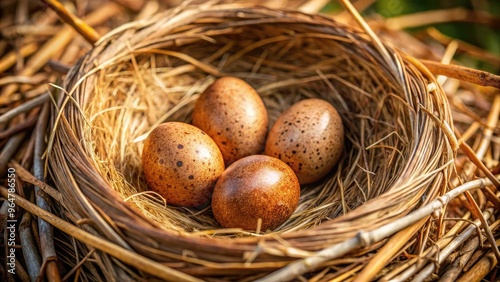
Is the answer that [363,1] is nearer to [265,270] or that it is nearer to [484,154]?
[484,154]

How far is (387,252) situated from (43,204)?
3.38ft

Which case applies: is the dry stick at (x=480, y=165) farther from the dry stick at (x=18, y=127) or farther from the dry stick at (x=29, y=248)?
the dry stick at (x=18, y=127)

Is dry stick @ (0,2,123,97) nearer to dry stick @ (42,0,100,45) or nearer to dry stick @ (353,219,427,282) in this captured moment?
dry stick @ (42,0,100,45)

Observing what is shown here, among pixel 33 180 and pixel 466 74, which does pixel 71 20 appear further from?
pixel 466 74

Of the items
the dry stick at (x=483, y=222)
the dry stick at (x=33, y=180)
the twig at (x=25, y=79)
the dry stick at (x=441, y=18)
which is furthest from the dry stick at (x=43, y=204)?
the dry stick at (x=441, y=18)

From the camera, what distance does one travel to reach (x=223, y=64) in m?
1.99

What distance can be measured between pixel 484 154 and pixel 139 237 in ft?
4.58

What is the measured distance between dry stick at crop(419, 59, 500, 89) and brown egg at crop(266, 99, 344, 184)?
1.31ft

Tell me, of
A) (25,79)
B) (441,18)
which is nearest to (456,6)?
(441,18)

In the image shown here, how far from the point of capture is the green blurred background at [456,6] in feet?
8.70

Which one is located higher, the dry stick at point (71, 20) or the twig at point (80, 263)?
the dry stick at point (71, 20)

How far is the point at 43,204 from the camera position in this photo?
1416mm

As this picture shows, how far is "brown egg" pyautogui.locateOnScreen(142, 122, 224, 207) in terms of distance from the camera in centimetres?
150

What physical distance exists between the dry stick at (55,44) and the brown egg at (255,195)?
1.03 m
